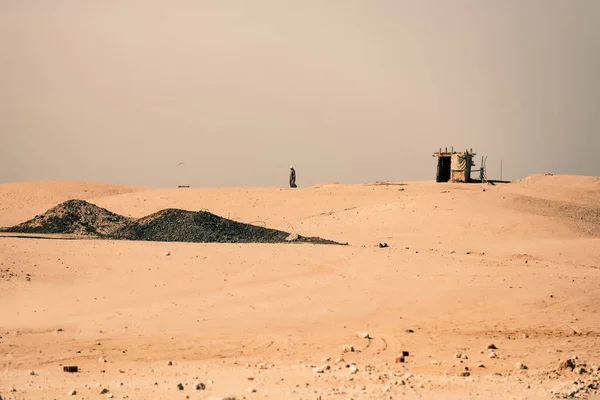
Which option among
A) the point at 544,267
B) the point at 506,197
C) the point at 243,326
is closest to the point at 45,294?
the point at 243,326

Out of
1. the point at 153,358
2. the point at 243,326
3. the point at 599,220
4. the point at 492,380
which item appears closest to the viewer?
the point at 492,380

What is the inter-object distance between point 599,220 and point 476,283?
1372 centimetres

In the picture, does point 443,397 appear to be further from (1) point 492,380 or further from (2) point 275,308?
(2) point 275,308

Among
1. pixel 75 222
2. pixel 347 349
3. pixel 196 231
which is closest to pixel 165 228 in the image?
pixel 196 231

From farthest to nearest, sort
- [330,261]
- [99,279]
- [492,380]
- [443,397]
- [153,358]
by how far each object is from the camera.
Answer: [330,261] < [99,279] < [153,358] < [492,380] < [443,397]

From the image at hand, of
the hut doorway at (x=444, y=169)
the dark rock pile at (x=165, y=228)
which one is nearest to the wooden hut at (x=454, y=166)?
the hut doorway at (x=444, y=169)

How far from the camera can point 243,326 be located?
11.9 metres

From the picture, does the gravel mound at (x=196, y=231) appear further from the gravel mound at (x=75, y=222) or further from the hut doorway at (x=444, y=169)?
the hut doorway at (x=444, y=169)

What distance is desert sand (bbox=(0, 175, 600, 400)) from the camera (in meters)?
8.47

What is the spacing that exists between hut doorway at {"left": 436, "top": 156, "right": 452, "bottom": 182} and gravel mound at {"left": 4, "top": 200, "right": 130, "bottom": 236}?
19.5 m

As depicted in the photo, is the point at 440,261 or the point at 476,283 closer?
the point at 476,283

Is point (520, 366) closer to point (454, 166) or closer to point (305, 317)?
point (305, 317)

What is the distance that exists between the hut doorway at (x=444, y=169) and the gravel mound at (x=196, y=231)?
20.0 metres

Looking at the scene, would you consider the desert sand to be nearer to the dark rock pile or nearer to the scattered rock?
the scattered rock
